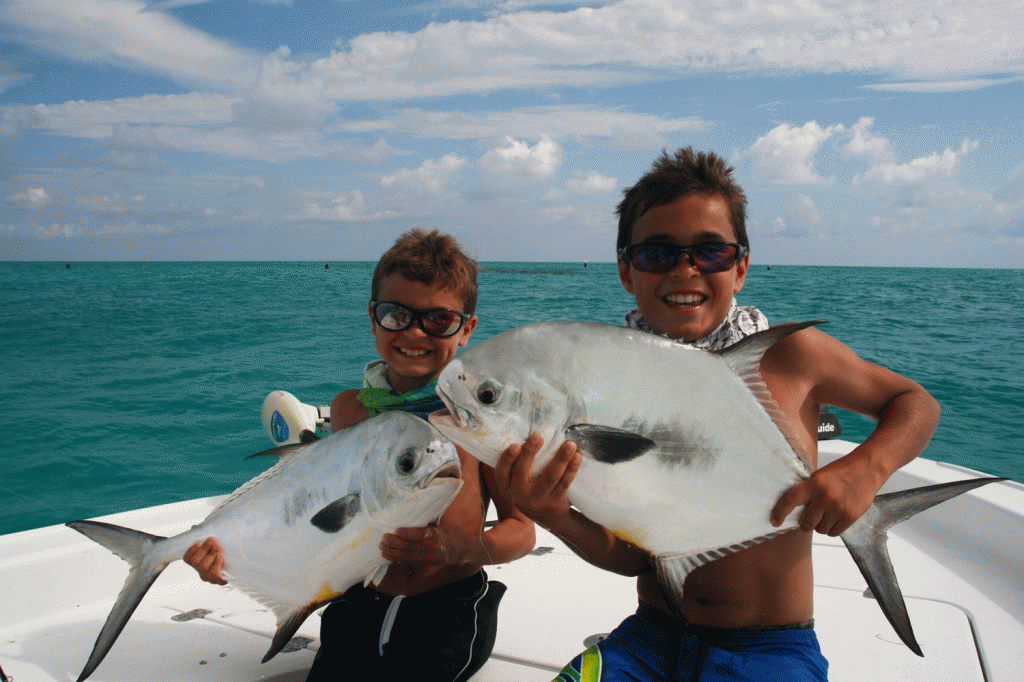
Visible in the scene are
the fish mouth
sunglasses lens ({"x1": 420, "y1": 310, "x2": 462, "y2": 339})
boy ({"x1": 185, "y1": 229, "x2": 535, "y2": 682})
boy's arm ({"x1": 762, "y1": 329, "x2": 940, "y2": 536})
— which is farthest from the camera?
sunglasses lens ({"x1": 420, "y1": 310, "x2": 462, "y2": 339})

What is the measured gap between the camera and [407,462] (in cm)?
152

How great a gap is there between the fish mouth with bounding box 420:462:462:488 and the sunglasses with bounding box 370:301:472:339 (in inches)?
22.9

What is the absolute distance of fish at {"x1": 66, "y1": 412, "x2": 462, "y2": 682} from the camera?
1.54m

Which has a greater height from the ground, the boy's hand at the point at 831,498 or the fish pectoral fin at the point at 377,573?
the boy's hand at the point at 831,498

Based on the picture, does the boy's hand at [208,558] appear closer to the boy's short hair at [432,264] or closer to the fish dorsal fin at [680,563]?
the boy's short hair at [432,264]

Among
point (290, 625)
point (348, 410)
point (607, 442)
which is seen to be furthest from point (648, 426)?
point (348, 410)

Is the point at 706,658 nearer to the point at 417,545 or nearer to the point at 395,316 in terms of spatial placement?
the point at 417,545

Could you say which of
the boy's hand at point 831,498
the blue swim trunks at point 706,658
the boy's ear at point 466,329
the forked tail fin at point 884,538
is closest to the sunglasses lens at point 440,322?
the boy's ear at point 466,329

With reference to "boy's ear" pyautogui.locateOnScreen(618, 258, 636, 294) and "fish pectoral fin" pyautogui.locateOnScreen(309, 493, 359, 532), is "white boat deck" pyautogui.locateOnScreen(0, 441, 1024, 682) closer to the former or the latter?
"fish pectoral fin" pyautogui.locateOnScreen(309, 493, 359, 532)

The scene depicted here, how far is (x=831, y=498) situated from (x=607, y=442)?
0.50m

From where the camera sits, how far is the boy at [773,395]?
1.54 metres

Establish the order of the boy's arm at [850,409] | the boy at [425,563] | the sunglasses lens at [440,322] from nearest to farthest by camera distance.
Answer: the boy's arm at [850,409]
the boy at [425,563]
the sunglasses lens at [440,322]

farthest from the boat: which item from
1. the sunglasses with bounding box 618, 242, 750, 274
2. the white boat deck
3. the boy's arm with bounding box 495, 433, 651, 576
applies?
the sunglasses with bounding box 618, 242, 750, 274

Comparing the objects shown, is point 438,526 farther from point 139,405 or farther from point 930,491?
point 139,405
